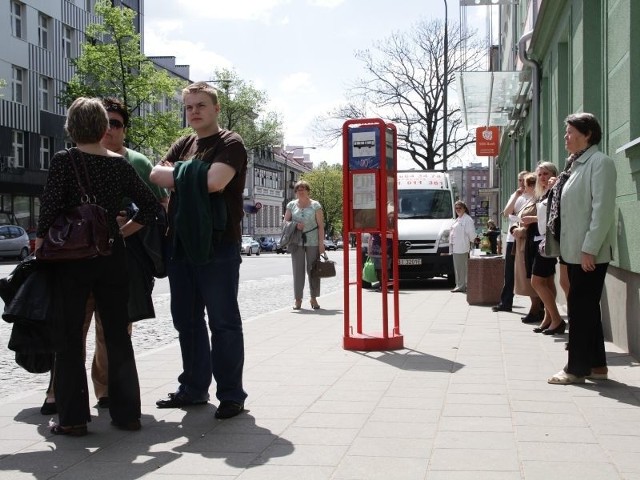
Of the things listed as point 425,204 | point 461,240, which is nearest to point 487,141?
point 425,204

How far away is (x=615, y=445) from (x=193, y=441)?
7.12 ft

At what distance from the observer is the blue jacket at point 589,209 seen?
6367mm

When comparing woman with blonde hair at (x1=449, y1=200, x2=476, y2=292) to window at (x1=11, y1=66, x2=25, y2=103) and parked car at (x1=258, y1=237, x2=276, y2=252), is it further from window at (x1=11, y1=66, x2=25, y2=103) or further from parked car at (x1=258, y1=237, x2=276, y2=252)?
parked car at (x1=258, y1=237, x2=276, y2=252)

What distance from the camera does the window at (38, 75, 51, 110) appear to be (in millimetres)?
49172

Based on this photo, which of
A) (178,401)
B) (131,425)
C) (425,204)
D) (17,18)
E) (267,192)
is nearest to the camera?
(131,425)

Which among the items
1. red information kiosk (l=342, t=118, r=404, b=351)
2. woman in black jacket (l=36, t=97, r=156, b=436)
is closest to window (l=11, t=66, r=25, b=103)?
red information kiosk (l=342, t=118, r=404, b=351)

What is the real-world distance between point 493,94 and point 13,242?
76.8ft

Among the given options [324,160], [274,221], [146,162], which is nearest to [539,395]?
[146,162]

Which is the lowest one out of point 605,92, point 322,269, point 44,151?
point 322,269

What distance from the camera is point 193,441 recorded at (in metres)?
4.95

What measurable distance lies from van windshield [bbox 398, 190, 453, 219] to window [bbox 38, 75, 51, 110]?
32891 millimetres

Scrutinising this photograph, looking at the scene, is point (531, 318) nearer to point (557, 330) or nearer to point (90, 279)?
point (557, 330)

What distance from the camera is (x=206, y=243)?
5.33 metres

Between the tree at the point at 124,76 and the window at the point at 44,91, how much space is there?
3704mm
